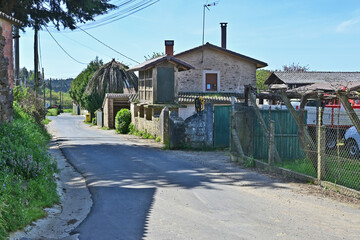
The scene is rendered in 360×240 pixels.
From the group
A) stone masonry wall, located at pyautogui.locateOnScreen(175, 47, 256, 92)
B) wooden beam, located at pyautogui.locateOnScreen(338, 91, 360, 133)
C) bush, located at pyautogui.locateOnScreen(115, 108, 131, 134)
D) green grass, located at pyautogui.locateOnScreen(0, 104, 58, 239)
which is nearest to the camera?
green grass, located at pyautogui.locateOnScreen(0, 104, 58, 239)

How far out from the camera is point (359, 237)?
6.07m

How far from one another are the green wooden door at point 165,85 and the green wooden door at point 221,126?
25.4 feet

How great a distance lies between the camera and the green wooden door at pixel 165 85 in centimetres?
2611

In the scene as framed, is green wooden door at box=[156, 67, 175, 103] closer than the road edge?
No

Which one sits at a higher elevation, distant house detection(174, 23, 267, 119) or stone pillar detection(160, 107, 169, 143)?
distant house detection(174, 23, 267, 119)

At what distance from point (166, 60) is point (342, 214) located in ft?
64.3

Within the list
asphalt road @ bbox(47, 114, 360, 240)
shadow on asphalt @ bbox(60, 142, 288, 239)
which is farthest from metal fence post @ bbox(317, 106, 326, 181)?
shadow on asphalt @ bbox(60, 142, 288, 239)

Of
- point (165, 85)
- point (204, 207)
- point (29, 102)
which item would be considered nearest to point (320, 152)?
point (204, 207)

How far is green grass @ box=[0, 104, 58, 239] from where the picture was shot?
6114 millimetres

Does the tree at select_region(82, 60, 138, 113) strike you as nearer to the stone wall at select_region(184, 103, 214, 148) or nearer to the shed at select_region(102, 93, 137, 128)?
the shed at select_region(102, 93, 137, 128)

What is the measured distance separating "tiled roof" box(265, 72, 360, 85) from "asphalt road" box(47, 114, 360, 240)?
24317 mm

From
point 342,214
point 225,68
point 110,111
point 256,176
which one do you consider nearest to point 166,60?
point 225,68

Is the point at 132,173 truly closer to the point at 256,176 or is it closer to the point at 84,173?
the point at 84,173

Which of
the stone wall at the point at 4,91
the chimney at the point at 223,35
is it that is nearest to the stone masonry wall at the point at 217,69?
the chimney at the point at 223,35
